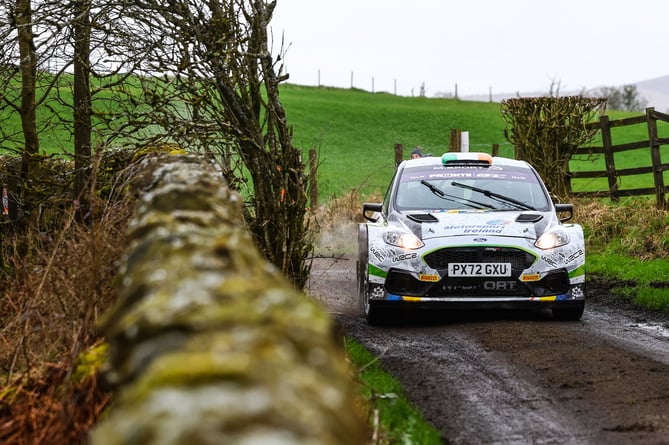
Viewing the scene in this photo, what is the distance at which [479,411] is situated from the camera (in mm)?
7125

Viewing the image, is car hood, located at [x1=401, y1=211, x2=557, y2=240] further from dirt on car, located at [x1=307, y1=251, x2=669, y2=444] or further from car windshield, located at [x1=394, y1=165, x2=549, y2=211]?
dirt on car, located at [x1=307, y1=251, x2=669, y2=444]

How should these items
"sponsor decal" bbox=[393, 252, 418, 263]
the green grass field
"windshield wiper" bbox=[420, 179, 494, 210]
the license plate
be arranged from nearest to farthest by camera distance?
the license plate < "sponsor decal" bbox=[393, 252, 418, 263] < "windshield wiper" bbox=[420, 179, 494, 210] < the green grass field

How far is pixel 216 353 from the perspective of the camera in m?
2.33

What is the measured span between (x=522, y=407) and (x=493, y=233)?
419cm

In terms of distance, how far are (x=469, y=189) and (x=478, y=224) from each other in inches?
50.7

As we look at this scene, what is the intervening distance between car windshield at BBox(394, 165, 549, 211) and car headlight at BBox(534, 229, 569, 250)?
2.61 feet

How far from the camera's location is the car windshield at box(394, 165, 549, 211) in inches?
483

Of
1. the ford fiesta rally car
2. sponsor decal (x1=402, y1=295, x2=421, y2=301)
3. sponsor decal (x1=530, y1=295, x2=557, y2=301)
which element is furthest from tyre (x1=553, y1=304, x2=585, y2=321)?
sponsor decal (x1=402, y1=295, x2=421, y2=301)

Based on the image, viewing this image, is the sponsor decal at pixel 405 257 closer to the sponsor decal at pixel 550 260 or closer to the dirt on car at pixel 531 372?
the dirt on car at pixel 531 372

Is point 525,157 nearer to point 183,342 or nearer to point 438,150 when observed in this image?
point 183,342

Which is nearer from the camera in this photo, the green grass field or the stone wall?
the stone wall

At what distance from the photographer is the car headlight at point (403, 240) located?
11241mm

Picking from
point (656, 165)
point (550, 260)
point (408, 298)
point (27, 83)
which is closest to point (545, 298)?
point (550, 260)

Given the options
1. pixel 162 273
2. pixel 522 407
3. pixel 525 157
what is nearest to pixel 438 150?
pixel 525 157
